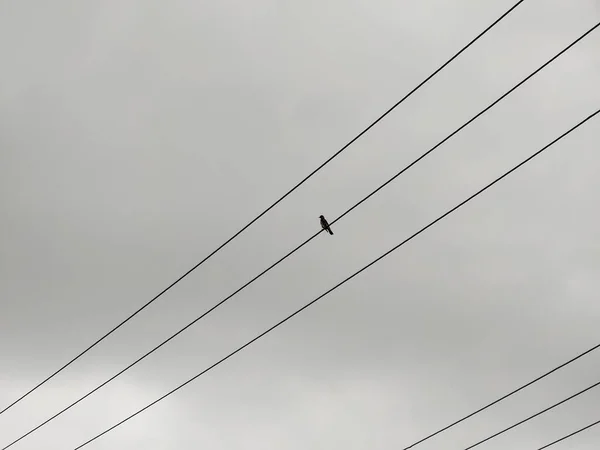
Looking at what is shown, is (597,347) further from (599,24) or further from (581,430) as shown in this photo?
(599,24)

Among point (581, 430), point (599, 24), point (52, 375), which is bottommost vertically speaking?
point (581, 430)

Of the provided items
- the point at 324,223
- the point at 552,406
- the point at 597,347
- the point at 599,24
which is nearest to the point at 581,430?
the point at 552,406

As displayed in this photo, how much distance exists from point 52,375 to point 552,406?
1928 cm

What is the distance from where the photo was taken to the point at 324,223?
115 feet

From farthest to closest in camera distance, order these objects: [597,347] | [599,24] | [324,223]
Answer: [324,223]
[597,347]
[599,24]

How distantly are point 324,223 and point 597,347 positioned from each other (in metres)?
11.1

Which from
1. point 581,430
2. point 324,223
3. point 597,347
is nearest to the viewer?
point 597,347

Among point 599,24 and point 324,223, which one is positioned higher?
point 324,223

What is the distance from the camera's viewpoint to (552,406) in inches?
1217

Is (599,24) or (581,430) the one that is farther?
(581,430)

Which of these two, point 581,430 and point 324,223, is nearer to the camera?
point 581,430

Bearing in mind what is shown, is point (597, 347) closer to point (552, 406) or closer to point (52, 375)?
point (552, 406)

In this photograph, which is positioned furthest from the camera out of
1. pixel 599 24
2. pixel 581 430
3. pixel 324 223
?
pixel 324 223

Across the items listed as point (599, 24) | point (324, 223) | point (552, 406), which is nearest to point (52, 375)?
point (324, 223)
